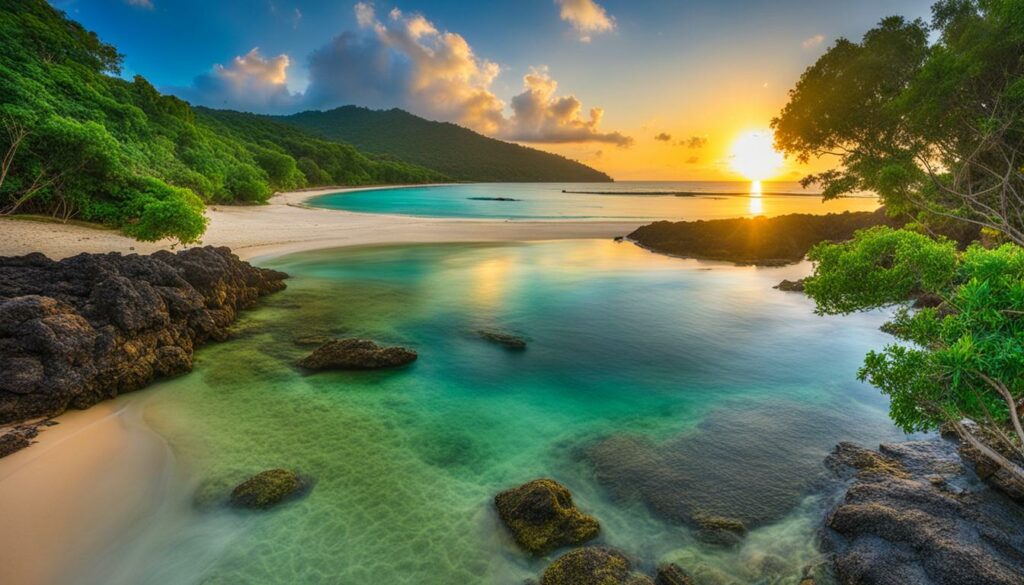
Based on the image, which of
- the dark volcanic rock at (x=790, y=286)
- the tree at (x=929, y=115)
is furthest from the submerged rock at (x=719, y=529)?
the dark volcanic rock at (x=790, y=286)

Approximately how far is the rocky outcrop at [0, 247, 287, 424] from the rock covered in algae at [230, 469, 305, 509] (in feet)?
20.1

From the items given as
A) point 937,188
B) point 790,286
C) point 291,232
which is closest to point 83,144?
point 291,232

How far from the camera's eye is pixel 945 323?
227 inches

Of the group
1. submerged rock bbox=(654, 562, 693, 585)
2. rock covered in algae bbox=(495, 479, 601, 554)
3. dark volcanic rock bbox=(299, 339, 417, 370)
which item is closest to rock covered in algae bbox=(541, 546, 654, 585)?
submerged rock bbox=(654, 562, 693, 585)

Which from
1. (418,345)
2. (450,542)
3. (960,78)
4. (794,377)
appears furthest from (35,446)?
(960,78)

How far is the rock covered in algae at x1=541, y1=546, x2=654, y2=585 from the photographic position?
6641 mm

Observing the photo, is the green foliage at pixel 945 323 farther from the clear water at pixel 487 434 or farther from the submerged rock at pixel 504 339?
the submerged rock at pixel 504 339

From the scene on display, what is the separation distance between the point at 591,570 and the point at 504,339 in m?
12.1

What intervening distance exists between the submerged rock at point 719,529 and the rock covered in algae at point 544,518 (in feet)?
6.12

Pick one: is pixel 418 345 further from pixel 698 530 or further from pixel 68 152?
pixel 68 152

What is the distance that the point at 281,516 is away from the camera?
823 cm

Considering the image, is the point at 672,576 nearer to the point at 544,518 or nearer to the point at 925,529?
the point at 544,518

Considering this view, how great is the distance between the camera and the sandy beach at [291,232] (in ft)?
81.6

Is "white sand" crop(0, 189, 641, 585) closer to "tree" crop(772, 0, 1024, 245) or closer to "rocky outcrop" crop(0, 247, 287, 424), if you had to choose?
"rocky outcrop" crop(0, 247, 287, 424)
